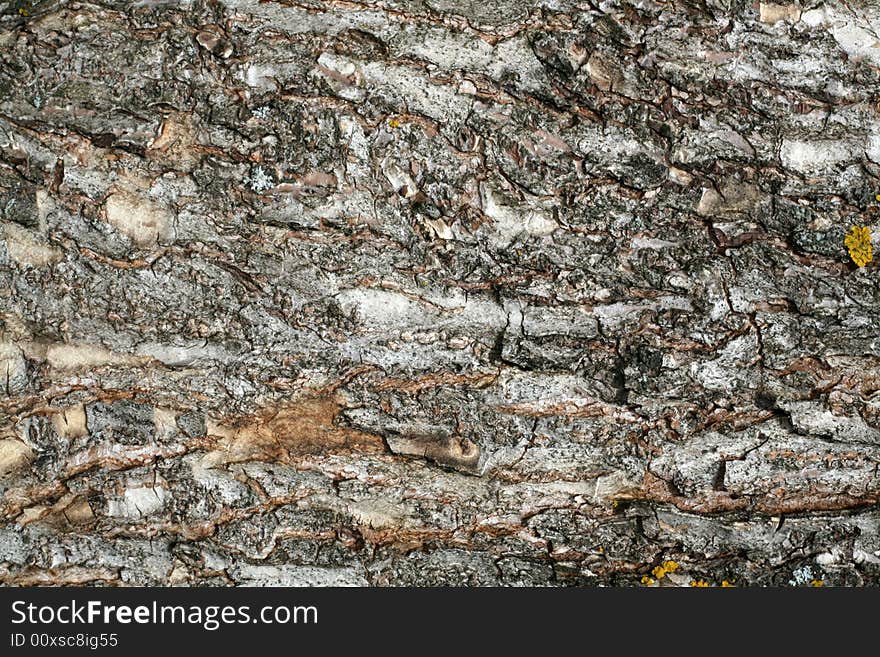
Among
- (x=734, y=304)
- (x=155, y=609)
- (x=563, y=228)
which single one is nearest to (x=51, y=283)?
(x=155, y=609)

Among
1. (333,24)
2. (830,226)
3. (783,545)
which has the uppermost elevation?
(333,24)

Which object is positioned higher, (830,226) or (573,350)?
(830,226)

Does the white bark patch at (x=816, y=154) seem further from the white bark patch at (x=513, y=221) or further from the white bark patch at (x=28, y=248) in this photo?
the white bark patch at (x=28, y=248)

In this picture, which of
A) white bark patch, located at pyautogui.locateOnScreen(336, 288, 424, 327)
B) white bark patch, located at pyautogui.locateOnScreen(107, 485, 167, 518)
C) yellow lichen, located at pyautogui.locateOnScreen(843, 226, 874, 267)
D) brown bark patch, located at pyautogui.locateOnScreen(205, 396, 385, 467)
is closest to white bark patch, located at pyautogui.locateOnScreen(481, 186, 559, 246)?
white bark patch, located at pyautogui.locateOnScreen(336, 288, 424, 327)

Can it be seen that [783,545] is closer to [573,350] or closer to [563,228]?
[573,350]

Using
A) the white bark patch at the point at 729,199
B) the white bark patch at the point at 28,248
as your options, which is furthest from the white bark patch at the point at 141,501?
the white bark patch at the point at 729,199

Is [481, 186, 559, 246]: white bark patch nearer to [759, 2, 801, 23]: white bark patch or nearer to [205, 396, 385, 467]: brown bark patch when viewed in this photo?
[205, 396, 385, 467]: brown bark patch

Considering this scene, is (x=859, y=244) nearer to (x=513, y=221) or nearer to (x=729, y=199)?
(x=729, y=199)
